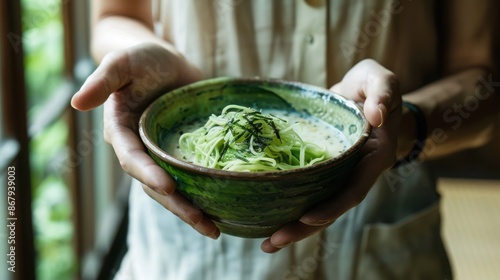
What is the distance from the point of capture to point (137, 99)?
1.17 metres

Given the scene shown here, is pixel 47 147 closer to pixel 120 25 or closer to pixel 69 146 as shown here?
pixel 69 146

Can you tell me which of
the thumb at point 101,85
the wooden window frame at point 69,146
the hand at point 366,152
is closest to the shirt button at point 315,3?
the hand at point 366,152

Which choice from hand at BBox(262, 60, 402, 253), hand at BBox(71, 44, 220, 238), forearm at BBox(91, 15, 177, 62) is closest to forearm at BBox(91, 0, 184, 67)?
forearm at BBox(91, 15, 177, 62)

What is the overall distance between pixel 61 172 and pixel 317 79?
49.7 inches

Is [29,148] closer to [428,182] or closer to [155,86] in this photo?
[155,86]

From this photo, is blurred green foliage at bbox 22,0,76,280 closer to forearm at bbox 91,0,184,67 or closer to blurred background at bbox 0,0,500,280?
blurred background at bbox 0,0,500,280

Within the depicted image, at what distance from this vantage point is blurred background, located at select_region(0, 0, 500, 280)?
169 cm

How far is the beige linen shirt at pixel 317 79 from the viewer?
4.41ft

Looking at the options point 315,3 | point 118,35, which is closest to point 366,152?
point 315,3

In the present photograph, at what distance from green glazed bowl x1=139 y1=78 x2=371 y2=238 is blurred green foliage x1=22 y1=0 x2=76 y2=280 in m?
0.71

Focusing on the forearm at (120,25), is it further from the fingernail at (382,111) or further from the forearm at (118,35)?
the fingernail at (382,111)

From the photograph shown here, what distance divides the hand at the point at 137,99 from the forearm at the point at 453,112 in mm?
458

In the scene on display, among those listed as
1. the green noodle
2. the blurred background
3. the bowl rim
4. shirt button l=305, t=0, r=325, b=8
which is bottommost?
the blurred background

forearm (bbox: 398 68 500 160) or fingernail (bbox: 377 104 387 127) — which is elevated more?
fingernail (bbox: 377 104 387 127)
